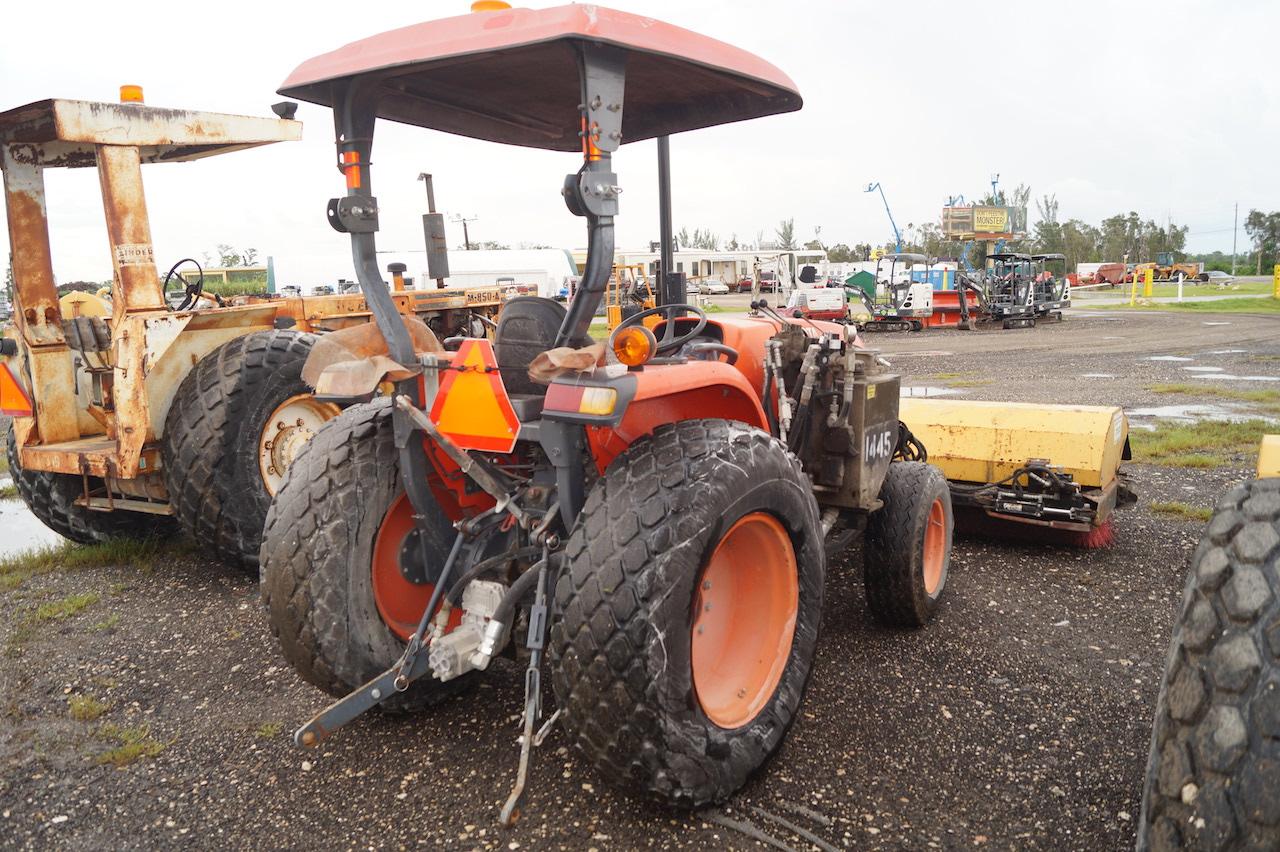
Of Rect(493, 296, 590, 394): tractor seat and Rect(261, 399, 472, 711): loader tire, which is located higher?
Rect(493, 296, 590, 394): tractor seat

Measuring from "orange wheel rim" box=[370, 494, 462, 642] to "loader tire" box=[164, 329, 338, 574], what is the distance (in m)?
1.99

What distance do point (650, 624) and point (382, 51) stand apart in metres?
1.74

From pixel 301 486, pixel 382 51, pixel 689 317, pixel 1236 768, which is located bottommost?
pixel 1236 768

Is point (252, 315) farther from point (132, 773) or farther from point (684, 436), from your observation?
point (684, 436)

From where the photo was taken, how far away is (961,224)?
5375 cm

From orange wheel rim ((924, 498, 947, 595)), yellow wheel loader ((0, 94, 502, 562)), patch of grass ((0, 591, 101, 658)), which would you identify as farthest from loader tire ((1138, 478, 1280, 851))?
patch of grass ((0, 591, 101, 658))

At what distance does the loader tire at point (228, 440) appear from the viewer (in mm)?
4684

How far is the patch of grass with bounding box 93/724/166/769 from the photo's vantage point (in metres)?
3.14

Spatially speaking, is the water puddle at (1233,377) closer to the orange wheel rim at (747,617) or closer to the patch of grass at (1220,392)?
the patch of grass at (1220,392)

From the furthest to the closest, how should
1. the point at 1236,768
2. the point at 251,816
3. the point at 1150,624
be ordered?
the point at 1150,624 < the point at 251,816 < the point at 1236,768

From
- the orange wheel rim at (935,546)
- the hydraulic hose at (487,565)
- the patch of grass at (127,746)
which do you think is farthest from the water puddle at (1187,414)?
the patch of grass at (127,746)

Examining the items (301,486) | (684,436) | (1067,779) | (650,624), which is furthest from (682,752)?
(301,486)

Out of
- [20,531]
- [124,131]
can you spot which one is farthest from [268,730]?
[20,531]

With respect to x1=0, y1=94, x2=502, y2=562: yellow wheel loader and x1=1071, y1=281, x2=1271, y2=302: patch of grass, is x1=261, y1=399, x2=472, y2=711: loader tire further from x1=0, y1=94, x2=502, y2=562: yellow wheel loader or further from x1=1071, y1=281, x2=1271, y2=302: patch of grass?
x1=1071, y1=281, x2=1271, y2=302: patch of grass
